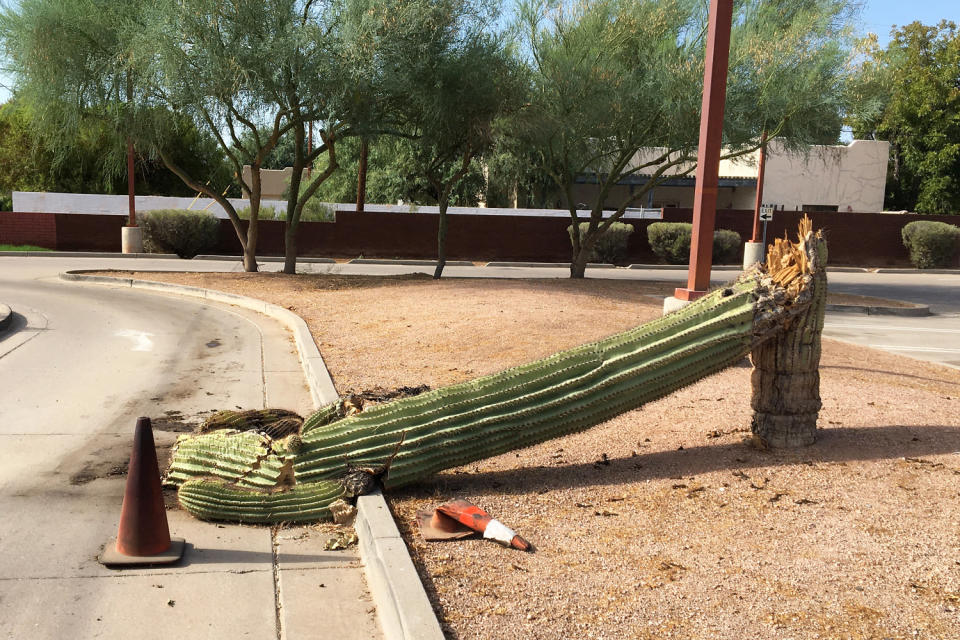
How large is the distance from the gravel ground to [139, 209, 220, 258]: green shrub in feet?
70.1

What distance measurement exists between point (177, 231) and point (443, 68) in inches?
558

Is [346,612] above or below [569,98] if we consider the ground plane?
below

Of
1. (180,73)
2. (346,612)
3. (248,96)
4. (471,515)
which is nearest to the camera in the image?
(346,612)

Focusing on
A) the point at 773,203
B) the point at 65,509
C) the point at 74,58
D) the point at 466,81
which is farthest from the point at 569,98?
the point at 773,203

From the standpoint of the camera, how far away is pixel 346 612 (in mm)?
3891

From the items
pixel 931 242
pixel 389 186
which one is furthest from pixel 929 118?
pixel 389 186

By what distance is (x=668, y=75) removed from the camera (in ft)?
52.9

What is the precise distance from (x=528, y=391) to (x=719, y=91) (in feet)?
17.7

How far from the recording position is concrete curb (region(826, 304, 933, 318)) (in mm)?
17641

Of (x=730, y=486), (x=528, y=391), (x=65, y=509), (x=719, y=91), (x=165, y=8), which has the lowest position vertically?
(x=65, y=509)

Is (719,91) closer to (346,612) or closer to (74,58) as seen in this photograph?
(346,612)

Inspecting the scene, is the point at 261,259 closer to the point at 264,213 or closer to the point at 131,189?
the point at 264,213

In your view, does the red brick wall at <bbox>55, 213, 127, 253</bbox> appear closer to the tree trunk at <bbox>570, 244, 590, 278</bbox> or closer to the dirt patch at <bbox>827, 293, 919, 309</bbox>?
the tree trunk at <bbox>570, 244, 590, 278</bbox>

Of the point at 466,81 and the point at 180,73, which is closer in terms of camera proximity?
the point at 180,73
